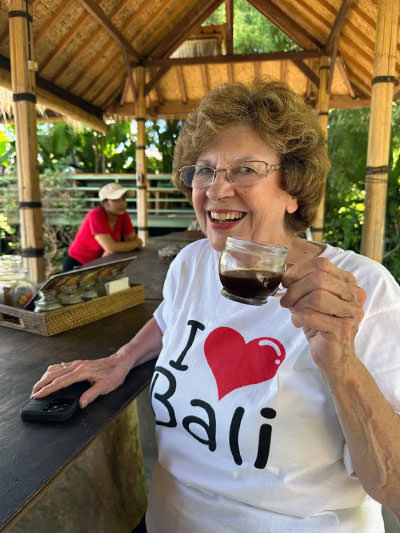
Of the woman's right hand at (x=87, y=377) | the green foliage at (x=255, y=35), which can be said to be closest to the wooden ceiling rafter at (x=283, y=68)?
the green foliage at (x=255, y=35)

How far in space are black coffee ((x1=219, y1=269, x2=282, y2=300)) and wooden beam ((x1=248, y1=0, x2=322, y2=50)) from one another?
7205 mm

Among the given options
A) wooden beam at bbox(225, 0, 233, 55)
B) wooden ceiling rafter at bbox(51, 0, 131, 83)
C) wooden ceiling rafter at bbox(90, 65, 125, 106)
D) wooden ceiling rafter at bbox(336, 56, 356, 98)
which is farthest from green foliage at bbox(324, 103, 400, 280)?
wooden ceiling rafter at bbox(51, 0, 131, 83)

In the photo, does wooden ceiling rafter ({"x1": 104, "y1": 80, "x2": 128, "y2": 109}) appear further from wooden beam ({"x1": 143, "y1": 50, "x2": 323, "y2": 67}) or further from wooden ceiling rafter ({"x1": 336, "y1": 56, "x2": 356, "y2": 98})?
wooden ceiling rafter ({"x1": 336, "y1": 56, "x2": 356, "y2": 98})

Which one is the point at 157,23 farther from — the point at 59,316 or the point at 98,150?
the point at 59,316

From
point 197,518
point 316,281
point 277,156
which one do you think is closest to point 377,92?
point 277,156

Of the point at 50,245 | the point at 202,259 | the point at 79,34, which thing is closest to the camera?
the point at 202,259

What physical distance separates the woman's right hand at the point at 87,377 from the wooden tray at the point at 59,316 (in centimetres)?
47

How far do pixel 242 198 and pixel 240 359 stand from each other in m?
0.47

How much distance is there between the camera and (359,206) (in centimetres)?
1048

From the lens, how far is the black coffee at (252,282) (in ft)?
3.02

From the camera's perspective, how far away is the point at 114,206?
16.2 ft

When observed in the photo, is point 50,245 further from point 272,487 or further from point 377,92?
point 272,487

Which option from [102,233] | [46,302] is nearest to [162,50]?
[102,233]

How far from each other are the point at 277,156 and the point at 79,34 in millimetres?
5907
